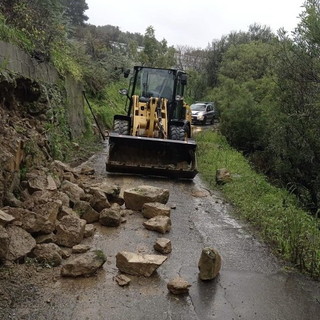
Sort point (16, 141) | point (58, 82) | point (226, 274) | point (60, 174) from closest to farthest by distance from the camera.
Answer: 1. point (226, 274)
2. point (16, 141)
3. point (60, 174)
4. point (58, 82)

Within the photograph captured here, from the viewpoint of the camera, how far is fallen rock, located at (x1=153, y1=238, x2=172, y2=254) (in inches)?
220

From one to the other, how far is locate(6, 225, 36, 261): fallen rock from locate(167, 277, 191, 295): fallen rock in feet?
A: 5.37

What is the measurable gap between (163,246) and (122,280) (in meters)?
1.12

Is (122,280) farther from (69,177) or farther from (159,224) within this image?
(69,177)

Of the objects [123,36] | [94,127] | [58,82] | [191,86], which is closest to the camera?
[58,82]

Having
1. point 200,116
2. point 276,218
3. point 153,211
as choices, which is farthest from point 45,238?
point 200,116

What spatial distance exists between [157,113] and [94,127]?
703 cm

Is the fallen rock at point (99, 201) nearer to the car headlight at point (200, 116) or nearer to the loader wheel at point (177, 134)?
the loader wheel at point (177, 134)

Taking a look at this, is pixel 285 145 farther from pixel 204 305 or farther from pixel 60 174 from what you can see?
pixel 204 305

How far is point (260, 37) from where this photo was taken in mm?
44000

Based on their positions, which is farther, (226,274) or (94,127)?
(94,127)

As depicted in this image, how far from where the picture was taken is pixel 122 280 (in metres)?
4.57

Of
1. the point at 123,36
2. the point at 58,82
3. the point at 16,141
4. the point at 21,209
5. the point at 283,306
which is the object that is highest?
the point at 123,36

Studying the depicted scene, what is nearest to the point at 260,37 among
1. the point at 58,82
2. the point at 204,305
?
the point at 58,82
